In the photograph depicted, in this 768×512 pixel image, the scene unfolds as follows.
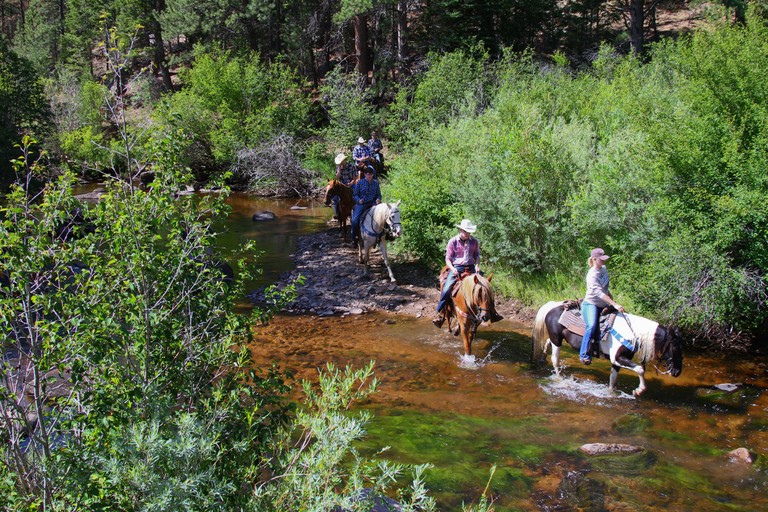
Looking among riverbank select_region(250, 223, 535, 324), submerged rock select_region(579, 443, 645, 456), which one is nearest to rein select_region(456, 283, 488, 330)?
riverbank select_region(250, 223, 535, 324)

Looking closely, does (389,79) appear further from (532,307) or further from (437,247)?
(532,307)

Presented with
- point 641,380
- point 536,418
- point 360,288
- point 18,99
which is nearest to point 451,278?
point 536,418

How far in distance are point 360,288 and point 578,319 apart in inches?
263

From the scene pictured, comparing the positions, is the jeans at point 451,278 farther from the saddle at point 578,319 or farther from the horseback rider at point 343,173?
the horseback rider at point 343,173

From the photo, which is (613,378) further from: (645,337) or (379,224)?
(379,224)

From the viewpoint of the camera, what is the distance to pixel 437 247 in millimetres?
16281

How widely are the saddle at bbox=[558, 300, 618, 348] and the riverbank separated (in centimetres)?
309

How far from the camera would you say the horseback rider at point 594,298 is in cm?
916

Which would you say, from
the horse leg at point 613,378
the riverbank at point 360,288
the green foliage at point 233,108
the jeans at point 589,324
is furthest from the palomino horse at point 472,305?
the green foliage at point 233,108

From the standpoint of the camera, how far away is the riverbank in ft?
45.5

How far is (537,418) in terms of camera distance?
866 centimetres

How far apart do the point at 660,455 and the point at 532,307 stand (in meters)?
6.17

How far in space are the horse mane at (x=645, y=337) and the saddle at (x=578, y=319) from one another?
13.1 inches

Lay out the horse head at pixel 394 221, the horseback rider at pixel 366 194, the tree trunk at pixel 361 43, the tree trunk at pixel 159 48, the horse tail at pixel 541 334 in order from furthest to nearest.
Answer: the tree trunk at pixel 159 48
the tree trunk at pixel 361 43
the horseback rider at pixel 366 194
the horse head at pixel 394 221
the horse tail at pixel 541 334
